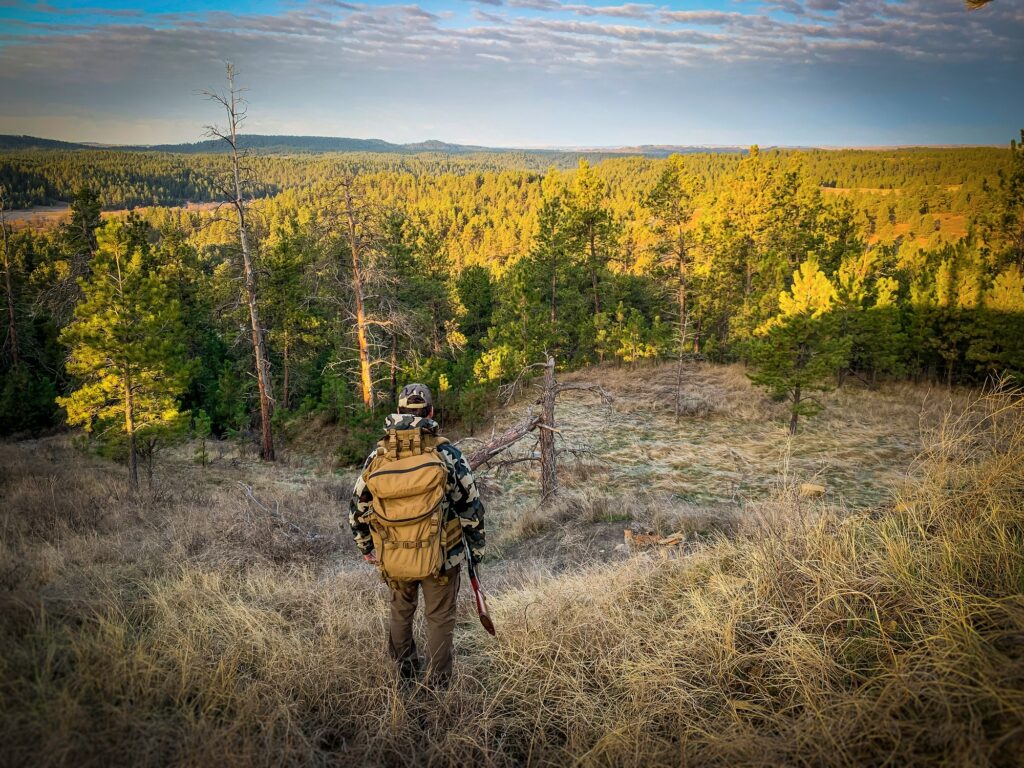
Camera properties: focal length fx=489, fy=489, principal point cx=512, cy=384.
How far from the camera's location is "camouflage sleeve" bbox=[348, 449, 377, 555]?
11.2 feet

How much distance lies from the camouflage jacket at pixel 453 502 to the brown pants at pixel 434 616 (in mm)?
172

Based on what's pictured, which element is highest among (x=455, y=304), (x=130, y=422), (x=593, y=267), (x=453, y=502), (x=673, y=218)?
(x=673, y=218)

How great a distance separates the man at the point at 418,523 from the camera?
2.99 meters

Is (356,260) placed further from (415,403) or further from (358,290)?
(415,403)

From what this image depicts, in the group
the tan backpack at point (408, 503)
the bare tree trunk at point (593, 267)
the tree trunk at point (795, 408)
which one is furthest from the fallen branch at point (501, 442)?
the bare tree trunk at point (593, 267)

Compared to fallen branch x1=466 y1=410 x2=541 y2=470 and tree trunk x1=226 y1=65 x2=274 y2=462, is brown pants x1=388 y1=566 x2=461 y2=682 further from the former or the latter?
tree trunk x1=226 y1=65 x2=274 y2=462

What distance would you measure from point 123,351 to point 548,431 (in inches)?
418

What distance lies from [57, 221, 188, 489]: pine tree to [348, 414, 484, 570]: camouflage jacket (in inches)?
474

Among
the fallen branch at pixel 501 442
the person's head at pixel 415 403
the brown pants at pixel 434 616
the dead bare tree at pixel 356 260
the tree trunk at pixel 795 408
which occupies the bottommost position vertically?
the tree trunk at pixel 795 408

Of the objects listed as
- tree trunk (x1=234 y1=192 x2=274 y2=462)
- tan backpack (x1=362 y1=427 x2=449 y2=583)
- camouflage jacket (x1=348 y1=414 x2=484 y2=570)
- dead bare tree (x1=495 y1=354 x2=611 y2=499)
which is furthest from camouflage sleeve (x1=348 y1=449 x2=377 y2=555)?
tree trunk (x1=234 y1=192 x2=274 y2=462)

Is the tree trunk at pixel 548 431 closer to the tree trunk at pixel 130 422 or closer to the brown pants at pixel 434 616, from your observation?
the brown pants at pixel 434 616

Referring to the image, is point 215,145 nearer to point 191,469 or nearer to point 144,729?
point 191,469

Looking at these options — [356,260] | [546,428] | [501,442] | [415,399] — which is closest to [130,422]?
[356,260]

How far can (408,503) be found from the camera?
2.99 metres
